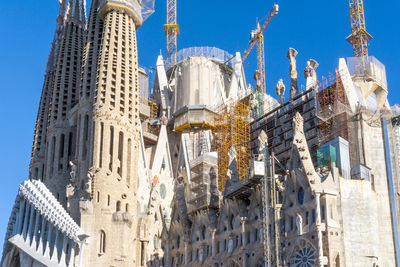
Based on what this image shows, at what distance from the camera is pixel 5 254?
49.1 m

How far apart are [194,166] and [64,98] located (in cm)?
1169

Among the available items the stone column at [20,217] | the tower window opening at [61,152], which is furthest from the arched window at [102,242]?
the tower window opening at [61,152]

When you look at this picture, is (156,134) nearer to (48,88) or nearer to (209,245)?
(48,88)

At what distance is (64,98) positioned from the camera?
54375 millimetres

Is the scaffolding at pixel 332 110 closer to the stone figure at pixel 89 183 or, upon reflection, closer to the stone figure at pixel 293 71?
the stone figure at pixel 293 71

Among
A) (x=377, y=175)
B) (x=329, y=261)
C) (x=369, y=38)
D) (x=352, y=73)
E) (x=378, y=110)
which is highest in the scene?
(x=369, y=38)

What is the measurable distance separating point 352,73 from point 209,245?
48.8 ft

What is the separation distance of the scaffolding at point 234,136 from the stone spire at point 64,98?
446 inches

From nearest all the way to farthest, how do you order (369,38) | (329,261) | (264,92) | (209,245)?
1. (329,261)
2. (209,245)
3. (369,38)
4. (264,92)

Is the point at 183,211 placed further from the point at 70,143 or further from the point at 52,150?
the point at 52,150

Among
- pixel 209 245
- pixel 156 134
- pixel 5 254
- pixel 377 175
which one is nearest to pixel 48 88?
pixel 156 134

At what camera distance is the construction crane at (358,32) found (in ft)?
177

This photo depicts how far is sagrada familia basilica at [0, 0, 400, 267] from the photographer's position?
37781 mm

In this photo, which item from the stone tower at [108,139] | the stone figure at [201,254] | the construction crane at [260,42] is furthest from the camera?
the construction crane at [260,42]
